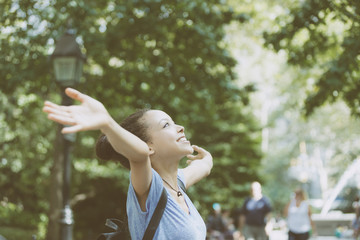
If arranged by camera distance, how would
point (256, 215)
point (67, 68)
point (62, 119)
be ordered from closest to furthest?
point (62, 119) < point (67, 68) < point (256, 215)

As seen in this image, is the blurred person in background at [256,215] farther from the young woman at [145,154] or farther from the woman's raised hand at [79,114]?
the woman's raised hand at [79,114]

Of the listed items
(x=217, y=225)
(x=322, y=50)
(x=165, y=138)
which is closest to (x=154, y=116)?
(x=165, y=138)

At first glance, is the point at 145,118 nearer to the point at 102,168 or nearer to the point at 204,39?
the point at 204,39

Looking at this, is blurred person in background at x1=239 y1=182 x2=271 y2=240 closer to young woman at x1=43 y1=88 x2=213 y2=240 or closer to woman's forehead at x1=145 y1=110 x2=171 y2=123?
young woman at x1=43 y1=88 x2=213 y2=240

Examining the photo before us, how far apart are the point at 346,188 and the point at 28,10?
26.7m

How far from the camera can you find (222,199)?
23.7 meters

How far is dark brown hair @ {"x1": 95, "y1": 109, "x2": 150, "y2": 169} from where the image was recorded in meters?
2.41

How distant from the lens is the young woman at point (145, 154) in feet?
5.80

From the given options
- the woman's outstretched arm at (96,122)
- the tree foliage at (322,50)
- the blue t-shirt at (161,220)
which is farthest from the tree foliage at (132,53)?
the woman's outstretched arm at (96,122)

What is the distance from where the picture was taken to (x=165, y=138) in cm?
245

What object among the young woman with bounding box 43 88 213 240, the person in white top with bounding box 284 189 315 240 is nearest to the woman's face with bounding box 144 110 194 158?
the young woman with bounding box 43 88 213 240

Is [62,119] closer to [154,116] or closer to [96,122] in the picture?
[96,122]

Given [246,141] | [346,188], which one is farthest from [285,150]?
[246,141]

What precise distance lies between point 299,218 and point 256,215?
1297 mm
